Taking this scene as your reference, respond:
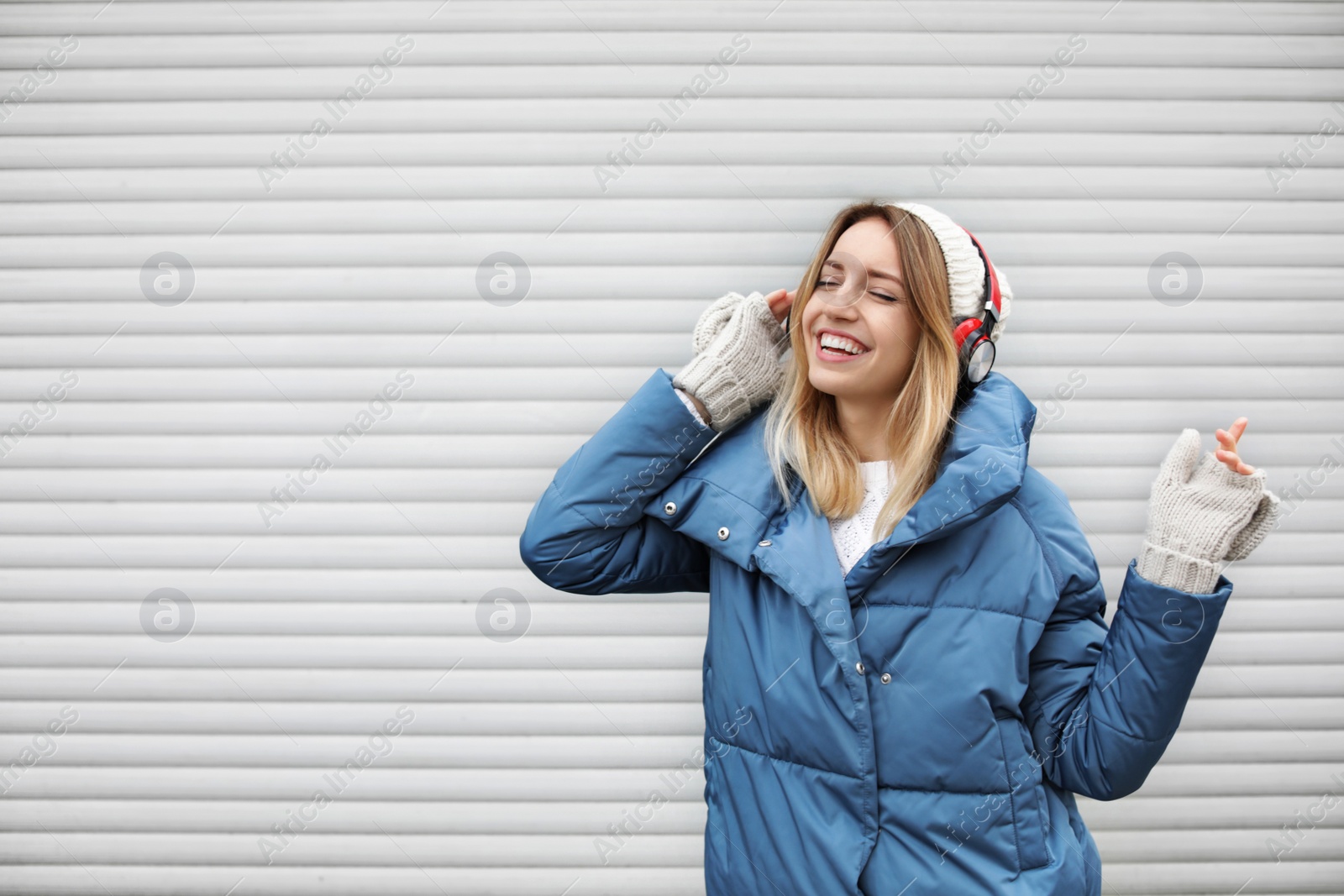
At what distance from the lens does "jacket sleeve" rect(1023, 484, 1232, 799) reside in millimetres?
1546

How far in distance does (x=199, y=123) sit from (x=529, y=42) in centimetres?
124

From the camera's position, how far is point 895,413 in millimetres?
1825

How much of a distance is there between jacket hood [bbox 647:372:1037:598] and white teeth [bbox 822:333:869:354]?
Result: 254 mm

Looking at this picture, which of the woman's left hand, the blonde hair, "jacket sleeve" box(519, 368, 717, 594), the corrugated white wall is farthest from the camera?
the corrugated white wall

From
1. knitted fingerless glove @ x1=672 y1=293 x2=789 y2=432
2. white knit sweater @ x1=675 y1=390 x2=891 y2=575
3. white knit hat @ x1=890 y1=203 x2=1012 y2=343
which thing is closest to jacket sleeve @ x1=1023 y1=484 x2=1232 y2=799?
white knit sweater @ x1=675 y1=390 x2=891 y2=575

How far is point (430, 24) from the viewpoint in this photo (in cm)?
310

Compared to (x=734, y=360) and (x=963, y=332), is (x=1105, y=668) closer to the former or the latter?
(x=963, y=332)

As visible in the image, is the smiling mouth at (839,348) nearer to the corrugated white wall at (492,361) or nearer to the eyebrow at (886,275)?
the eyebrow at (886,275)

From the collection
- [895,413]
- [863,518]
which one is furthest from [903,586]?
[895,413]

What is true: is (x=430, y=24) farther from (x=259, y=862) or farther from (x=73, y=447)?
(x=259, y=862)

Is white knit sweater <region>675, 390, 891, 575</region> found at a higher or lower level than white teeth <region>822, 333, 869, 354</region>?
lower

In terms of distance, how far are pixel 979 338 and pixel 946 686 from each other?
0.71 metres

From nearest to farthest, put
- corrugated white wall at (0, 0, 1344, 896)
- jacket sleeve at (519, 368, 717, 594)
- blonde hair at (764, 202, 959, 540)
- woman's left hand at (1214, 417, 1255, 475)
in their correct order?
woman's left hand at (1214, 417, 1255, 475), blonde hair at (764, 202, 959, 540), jacket sleeve at (519, 368, 717, 594), corrugated white wall at (0, 0, 1344, 896)

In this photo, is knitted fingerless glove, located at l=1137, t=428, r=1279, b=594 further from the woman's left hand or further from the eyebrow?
the eyebrow
